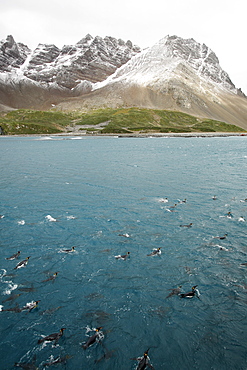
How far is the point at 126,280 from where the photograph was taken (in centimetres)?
2072

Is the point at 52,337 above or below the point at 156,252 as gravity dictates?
below

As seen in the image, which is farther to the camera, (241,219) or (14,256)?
(241,219)

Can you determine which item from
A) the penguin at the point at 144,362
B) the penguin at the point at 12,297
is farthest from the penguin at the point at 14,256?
the penguin at the point at 144,362

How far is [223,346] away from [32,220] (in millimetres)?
25878

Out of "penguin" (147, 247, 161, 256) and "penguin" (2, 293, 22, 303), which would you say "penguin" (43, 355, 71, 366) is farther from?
"penguin" (147, 247, 161, 256)

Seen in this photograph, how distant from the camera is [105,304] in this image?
59.4ft

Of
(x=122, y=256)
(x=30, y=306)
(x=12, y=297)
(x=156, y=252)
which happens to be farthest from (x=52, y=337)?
(x=156, y=252)

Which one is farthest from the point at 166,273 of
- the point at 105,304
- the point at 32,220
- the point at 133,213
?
the point at 32,220

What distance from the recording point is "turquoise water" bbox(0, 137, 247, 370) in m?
14.8

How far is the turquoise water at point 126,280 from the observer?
14766 millimetres

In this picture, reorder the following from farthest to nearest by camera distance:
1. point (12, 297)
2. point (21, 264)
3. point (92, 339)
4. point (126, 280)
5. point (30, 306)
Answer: point (21, 264) → point (126, 280) → point (12, 297) → point (30, 306) → point (92, 339)

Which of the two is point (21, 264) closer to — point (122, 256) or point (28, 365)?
point (122, 256)

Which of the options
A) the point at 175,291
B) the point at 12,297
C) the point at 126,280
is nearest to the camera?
the point at 12,297

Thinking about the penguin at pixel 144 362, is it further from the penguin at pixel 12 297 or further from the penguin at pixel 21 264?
the penguin at pixel 21 264
